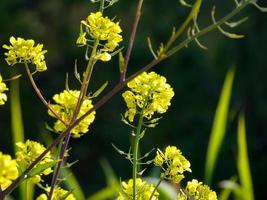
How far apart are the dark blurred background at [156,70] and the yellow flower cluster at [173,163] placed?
25.3 ft

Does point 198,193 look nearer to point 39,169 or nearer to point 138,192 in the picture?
point 138,192

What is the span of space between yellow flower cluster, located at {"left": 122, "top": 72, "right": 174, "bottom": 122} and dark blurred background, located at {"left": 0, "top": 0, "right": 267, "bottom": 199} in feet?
25.4

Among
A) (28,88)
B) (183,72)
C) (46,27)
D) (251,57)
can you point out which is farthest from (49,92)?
(251,57)

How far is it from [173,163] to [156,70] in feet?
→ 27.8

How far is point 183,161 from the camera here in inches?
46.3

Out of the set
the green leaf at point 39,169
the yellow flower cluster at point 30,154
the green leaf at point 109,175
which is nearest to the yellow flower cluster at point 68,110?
the yellow flower cluster at point 30,154

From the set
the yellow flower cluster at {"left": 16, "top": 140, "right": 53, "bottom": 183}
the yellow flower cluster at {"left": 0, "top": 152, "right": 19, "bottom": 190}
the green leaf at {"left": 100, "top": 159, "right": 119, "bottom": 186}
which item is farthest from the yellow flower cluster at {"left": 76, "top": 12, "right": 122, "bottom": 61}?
the green leaf at {"left": 100, "top": 159, "right": 119, "bottom": 186}

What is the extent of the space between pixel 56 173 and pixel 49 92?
8904 millimetres

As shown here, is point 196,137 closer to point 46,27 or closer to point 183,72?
point 183,72

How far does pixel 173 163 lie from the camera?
1167 millimetres

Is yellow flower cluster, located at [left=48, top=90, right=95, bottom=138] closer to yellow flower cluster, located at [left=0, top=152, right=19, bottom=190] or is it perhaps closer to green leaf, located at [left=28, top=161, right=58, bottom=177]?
green leaf, located at [left=28, top=161, right=58, bottom=177]

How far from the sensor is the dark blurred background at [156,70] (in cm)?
933

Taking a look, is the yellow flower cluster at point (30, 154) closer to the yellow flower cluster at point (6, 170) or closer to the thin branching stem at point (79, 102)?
the thin branching stem at point (79, 102)

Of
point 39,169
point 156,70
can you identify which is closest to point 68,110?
point 39,169
